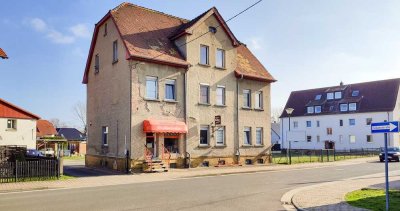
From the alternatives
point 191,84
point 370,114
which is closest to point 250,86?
point 191,84

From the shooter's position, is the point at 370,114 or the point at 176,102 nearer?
the point at 176,102

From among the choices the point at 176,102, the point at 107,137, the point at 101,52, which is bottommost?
the point at 107,137

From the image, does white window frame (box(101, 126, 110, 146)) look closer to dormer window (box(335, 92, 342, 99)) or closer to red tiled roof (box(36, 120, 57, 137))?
red tiled roof (box(36, 120, 57, 137))

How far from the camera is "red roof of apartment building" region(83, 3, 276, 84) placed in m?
26.2

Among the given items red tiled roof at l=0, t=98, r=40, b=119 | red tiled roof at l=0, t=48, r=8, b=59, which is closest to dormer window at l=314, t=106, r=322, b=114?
red tiled roof at l=0, t=98, r=40, b=119

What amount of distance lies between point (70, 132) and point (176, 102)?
201 feet

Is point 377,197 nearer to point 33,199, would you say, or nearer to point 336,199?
point 336,199

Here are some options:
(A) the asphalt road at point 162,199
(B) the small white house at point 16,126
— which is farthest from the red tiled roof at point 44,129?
(A) the asphalt road at point 162,199

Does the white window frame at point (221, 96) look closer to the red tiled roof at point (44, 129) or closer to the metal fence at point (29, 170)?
the metal fence at point (29, 170)

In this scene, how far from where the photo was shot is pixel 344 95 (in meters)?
65.6

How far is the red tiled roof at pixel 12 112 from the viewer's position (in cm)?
3841

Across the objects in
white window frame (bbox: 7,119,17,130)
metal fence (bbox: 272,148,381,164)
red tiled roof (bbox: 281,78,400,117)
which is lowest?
metal fence (bbox: 272,148,381,164)

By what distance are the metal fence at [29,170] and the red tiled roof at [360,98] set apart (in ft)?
174

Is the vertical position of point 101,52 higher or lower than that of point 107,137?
higher
